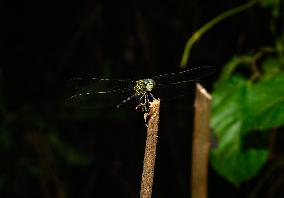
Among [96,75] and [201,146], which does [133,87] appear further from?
[96,75]

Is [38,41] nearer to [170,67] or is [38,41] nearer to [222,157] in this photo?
[170,67]

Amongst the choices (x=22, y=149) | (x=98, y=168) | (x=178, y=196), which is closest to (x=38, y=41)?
(x=22, y=149)

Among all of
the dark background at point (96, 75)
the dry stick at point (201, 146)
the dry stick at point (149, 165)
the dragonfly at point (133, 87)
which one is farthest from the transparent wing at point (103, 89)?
the dark background at point (96, 75)

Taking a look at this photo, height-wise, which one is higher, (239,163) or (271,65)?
(271,65)

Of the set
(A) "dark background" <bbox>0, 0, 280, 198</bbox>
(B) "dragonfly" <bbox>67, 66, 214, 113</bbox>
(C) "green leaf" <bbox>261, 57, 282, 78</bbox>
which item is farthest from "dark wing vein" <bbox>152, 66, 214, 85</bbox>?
(A) "dark background" <bbox>0, 0, 280, 198</bbox>

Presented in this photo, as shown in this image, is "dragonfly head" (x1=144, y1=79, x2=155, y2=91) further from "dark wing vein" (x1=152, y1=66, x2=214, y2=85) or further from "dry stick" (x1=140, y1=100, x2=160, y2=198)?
"dry stick" (x1=140, y1=100, x2=160, y2=198)

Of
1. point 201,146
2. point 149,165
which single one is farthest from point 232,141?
point 149,165

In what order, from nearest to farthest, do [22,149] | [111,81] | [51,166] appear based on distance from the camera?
[111,81], [51,166], [22,149]
